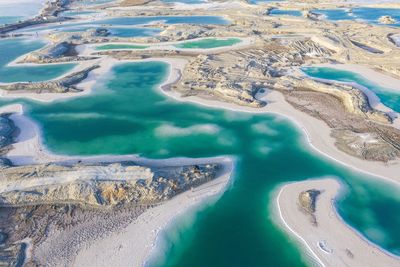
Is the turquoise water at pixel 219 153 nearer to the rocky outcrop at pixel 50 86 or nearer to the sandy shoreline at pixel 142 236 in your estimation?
the sandy shoreline at pixel 142 236

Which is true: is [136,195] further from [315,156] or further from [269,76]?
[269,76]

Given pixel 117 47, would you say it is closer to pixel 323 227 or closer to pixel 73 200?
pixel 73 200

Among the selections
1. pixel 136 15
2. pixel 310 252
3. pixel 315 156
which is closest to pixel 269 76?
pixel 315 156

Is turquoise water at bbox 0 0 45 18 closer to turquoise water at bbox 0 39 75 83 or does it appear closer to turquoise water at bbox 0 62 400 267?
turquoise water at bbox 0 39 75 83

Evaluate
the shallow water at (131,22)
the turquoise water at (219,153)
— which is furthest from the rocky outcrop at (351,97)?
the shallow water at (131,22)

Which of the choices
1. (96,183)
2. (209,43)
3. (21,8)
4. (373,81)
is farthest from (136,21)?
(96,183)

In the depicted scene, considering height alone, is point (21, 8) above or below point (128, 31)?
above
